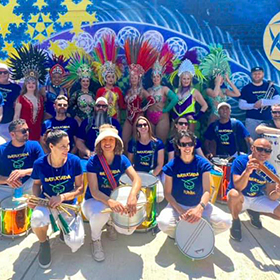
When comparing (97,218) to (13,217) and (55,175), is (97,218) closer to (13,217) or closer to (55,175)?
(55,175)

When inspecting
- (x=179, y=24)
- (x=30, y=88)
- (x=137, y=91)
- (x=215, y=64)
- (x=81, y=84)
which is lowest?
(x=30, y=88)

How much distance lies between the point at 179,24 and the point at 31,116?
10.6 feet

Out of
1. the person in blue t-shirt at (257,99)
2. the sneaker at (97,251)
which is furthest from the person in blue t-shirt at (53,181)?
the person in blue t-shirt at (257,99)

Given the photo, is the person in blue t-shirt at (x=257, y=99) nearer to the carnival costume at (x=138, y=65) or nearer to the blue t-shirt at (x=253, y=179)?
the carnival costume at (x=138, y=65)

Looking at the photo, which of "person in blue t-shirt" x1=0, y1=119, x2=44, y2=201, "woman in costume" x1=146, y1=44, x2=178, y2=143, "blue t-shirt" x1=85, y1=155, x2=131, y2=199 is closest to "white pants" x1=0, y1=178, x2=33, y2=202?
"person in blue t-shirt" x1=0, y1=119, x2=44, y2=201

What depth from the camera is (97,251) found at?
2551 millimetres

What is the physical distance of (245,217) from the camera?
330 cm

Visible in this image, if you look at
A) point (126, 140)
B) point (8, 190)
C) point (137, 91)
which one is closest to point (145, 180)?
point (126, 140)

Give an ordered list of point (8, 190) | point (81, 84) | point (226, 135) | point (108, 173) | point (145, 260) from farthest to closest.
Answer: point (81, 84), point (226, 135), point (8, 190), point (108, 173), point (145, 260)

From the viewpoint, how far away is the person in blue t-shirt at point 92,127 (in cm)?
387

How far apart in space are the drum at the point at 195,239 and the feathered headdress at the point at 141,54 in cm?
308

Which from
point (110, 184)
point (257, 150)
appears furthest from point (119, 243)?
point (257, 150)

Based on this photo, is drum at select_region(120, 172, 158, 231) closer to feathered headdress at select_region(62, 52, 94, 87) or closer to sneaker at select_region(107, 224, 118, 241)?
sneaker at select_region(107, 224, 118, 241)

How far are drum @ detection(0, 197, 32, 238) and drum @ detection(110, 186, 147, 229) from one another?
39.0 inches
